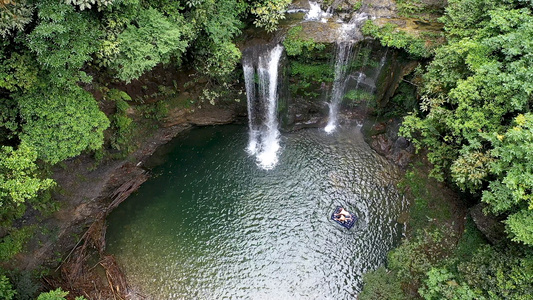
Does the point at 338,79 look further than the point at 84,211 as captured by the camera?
Yes

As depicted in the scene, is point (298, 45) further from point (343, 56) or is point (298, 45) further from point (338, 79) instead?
point (338, 79)

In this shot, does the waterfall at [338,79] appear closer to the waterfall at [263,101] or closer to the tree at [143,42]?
the waterfall at [263,101]

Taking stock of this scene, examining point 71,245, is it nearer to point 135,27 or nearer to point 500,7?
point 135,27

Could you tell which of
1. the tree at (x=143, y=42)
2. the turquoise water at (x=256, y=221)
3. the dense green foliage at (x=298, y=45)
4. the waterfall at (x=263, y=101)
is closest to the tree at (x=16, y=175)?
the tree at (x=143, y=42)

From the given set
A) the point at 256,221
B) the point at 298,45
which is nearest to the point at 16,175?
the point at 256,221

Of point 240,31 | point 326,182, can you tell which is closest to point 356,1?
point 240,31

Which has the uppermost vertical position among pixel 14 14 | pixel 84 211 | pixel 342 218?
pixel 14 14

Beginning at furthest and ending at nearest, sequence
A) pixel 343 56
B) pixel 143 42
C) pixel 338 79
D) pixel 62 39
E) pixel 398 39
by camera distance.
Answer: pixel 338 79
pixel 343 56
pixel 398 39
pixel 143 42
pixel 62 39
